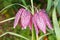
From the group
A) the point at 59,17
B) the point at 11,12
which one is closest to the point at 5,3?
the point at 11,12

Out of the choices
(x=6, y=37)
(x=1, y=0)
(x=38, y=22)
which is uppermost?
(x=1, y=0)

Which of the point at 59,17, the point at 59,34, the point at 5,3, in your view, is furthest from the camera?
the point at 5,3

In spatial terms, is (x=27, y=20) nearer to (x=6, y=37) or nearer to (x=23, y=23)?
(x=23, y=23)

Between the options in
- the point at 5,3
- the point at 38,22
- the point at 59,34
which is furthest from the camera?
the point at 5,3

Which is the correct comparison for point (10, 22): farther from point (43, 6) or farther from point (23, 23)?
point (23, 23)

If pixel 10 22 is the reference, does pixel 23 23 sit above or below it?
below

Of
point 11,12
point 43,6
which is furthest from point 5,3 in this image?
point 43,6

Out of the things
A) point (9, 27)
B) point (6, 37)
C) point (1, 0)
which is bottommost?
point (6, 37)

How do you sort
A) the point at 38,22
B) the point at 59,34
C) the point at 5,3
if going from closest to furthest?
the point at 38,22 → the point at 59,34 → the point at 5,3

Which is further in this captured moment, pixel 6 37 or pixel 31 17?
pixel 6 37
